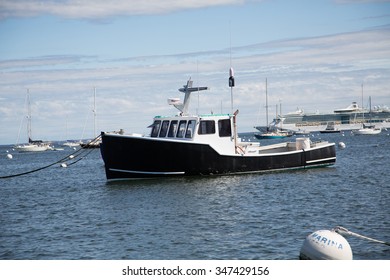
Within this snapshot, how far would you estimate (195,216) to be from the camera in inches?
862

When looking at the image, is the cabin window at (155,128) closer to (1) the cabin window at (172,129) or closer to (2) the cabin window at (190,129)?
(1) the cabin window at (172,129)

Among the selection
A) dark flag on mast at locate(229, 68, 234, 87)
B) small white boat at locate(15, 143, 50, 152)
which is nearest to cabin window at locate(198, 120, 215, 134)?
dark flag on mast at locate(229, 68, 234, 87)

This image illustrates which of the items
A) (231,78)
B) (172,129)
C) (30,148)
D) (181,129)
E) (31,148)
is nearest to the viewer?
(181,129)

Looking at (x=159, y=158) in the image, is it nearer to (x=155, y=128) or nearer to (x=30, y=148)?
(x=155, y=128)

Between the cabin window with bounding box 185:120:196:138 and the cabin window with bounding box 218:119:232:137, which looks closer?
the cabin window with bounding box 185:120:196:138

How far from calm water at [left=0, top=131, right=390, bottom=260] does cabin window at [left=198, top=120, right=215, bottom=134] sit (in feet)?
7.44

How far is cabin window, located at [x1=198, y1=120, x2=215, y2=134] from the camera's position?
102ft

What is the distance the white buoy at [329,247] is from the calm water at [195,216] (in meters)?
1.72

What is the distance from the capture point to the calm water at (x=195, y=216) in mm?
17125

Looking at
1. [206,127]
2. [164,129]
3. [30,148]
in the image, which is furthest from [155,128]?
[30,148]

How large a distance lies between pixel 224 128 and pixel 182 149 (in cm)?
264

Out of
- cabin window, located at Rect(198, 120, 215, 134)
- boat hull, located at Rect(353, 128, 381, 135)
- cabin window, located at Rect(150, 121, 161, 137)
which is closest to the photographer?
cabin window, located at Rect(198, 120, 215, 134)

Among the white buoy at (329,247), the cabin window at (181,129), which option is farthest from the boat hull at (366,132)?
the white buoy at (329,247)

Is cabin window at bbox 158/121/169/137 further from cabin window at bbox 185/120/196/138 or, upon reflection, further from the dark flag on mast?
the dark flag on mast
